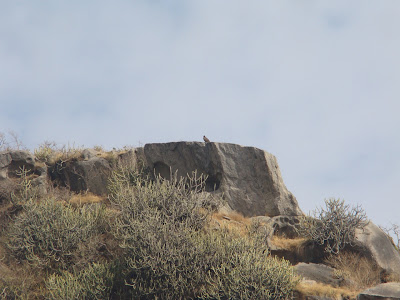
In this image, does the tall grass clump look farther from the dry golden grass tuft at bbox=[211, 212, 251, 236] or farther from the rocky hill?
the rocky hill

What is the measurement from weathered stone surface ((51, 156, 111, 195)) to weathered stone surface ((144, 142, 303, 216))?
260 centimetres

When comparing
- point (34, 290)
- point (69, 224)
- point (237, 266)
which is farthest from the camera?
point (69, 224)

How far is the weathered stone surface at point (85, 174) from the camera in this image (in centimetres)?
2178

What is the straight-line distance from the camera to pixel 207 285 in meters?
15.1

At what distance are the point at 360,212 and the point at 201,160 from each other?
21.6 feet

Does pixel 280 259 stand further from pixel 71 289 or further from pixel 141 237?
pixel 71 289

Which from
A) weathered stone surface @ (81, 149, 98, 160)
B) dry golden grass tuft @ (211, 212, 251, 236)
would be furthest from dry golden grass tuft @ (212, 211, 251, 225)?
weathered stone surface @ (81, 149, 98, 160)

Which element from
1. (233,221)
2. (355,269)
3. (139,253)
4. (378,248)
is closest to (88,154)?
(233,221)

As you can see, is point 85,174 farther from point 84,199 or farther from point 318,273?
point 318,273

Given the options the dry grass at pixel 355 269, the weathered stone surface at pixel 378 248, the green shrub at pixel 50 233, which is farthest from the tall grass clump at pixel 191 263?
the weathered stone surface at pixel 378 248

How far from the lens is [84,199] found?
2088 centimetres

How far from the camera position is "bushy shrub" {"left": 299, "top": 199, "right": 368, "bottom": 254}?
17.6 meters

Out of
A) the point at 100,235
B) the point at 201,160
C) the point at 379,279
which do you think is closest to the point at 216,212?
the point at 201,160

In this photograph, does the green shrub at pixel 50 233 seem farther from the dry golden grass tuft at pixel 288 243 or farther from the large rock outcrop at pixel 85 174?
the dry golden grass tuft at pixel 288 243
